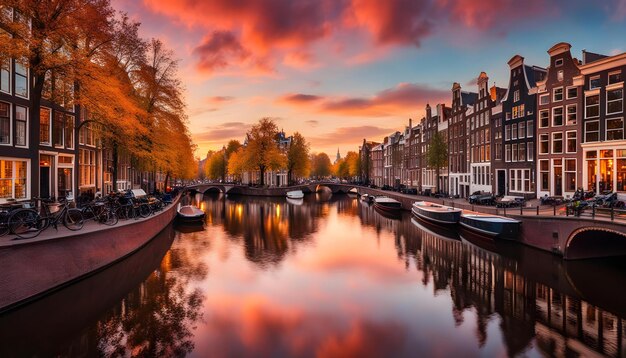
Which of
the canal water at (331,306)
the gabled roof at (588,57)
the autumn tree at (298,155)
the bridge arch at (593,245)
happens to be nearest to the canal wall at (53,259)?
the canal water at (331,306)

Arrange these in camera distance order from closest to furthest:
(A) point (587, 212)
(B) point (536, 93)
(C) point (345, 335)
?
(C) point (345, 335)
(A) point (587, 212)
(B) point (536, 93)

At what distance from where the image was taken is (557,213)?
24594 millimetres

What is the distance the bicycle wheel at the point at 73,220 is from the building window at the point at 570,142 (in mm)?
39754

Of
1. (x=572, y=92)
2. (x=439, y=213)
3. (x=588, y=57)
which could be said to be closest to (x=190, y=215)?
(x=439, y=213)

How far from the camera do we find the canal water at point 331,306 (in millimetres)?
12227

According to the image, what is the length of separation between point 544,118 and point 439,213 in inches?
572

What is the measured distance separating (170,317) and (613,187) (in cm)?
3468

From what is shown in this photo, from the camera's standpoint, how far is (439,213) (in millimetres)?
37250

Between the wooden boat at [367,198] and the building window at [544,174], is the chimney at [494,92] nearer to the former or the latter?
the building window at [544,174]

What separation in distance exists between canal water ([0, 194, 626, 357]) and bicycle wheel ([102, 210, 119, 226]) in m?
2.42

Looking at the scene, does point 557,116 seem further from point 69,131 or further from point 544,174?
point 69,131

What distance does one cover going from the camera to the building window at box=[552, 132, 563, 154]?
35.6m

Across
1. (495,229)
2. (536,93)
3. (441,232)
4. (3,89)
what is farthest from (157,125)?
(536,93)

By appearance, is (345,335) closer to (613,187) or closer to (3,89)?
(3,89)
